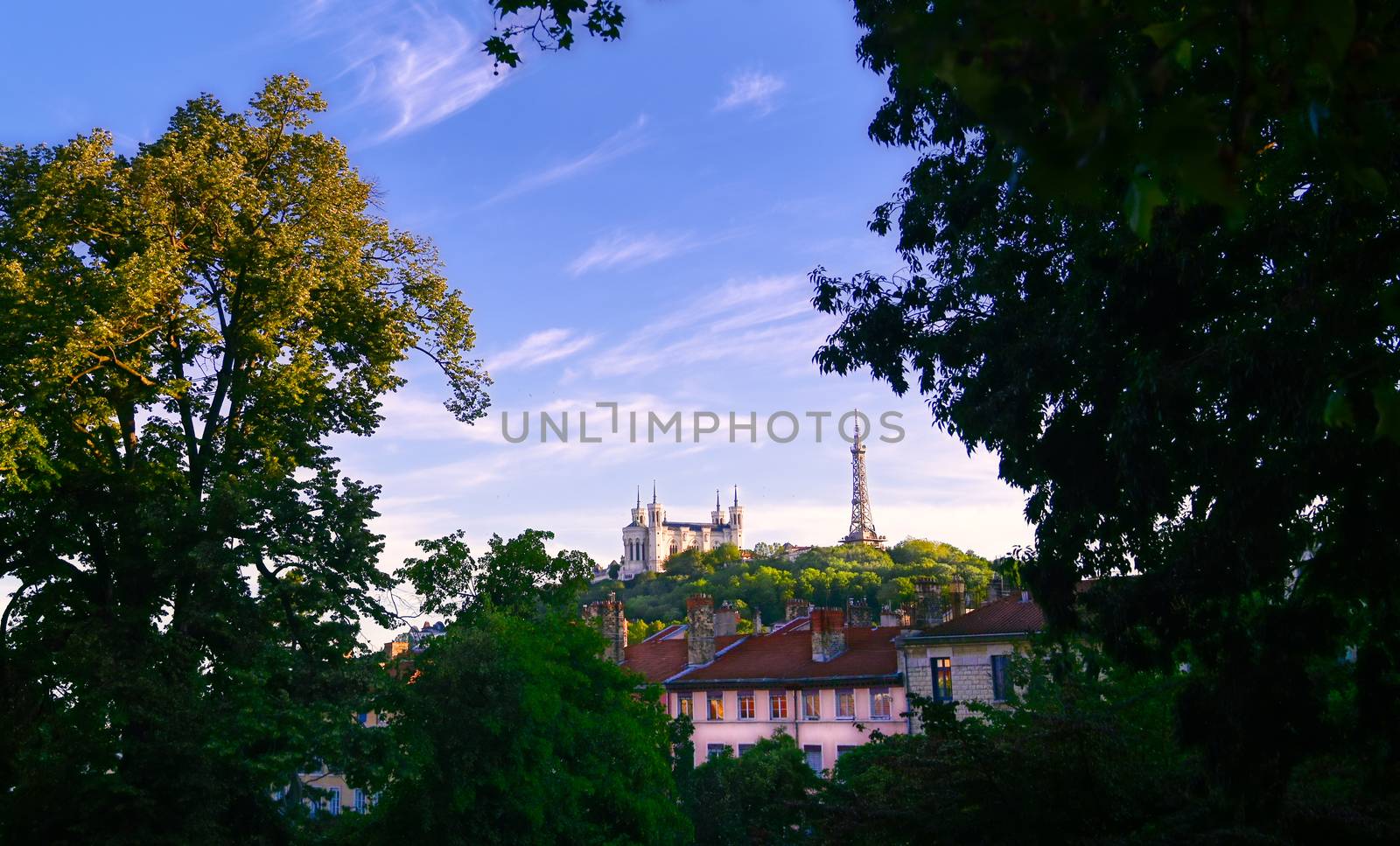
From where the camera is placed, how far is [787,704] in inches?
2082

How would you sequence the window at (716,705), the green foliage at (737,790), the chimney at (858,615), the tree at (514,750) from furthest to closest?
the chimney at (858,615) → the window at (716,705) → the green foliage at (737,790) → the tree at (514,750)

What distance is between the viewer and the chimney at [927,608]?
48.8 m

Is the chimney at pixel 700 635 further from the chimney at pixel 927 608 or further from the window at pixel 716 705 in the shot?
the chimney at pixel 927 608

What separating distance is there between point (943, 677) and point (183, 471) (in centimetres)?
3030

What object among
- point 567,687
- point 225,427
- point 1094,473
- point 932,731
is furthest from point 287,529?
point 1094,473

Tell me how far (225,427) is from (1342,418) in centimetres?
2511

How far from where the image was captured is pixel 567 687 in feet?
105

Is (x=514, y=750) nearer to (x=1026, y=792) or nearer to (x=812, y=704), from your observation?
(x=1026, y=792)

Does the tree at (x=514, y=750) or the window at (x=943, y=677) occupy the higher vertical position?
the window at (x=943, y=677)

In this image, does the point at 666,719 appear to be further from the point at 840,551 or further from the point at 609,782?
the point at 840,551

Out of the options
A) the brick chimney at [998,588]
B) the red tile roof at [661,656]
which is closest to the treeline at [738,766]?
the brick chimney at [998,588]

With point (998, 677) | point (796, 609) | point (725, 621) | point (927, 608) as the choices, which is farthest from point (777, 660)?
point (796, 609)

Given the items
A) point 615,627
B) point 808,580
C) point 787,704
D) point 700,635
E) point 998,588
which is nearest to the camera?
point 787,704

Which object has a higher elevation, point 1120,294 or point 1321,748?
point 1120,294
